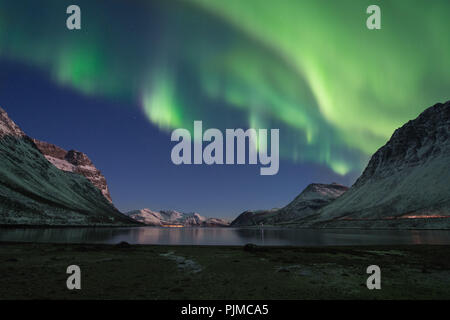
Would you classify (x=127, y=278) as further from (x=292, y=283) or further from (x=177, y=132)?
(x=177, y=132)

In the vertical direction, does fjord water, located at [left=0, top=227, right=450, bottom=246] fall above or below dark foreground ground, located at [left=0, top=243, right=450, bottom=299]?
below

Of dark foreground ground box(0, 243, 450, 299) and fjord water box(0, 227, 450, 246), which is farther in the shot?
fjord water box(0, 227, 450, 246)

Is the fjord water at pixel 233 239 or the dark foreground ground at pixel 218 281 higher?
the dark foreground ground at pixel 218 281

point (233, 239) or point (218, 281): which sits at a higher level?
point (218, 281)

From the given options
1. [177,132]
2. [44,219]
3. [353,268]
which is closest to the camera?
[353,268]

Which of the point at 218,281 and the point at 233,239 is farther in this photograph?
the point at 233,239

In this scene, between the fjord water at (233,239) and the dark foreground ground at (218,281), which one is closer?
the dark foreground ground at (218,281)

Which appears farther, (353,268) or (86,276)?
(353,268)
